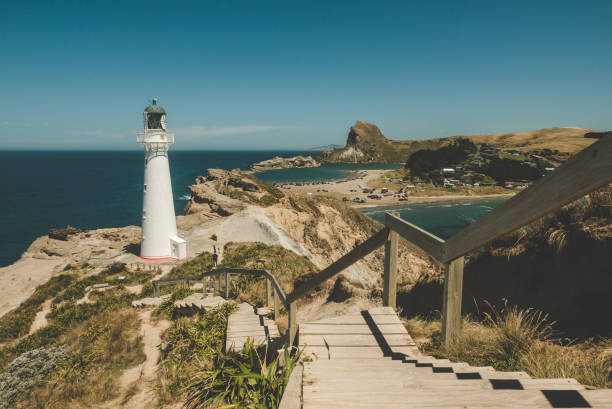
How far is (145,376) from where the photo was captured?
6.67 metres

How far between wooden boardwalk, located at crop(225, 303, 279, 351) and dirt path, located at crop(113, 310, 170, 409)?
150 cm

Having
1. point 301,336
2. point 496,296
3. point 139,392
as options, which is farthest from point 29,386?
point 496,296

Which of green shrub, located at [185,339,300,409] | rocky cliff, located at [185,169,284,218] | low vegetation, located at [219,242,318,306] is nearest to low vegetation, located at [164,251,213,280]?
low vegetation, located at [219,242,318,306]

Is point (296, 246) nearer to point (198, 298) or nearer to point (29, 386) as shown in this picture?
point (198, 298)

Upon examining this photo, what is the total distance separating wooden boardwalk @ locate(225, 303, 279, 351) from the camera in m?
5.67

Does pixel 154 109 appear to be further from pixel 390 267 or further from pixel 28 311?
pixel 390 267

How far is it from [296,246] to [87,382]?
20873mm

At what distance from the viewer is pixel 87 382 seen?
657cm

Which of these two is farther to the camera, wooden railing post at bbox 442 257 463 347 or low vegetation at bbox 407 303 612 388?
wooden railing post at bbox 442 257 463 347

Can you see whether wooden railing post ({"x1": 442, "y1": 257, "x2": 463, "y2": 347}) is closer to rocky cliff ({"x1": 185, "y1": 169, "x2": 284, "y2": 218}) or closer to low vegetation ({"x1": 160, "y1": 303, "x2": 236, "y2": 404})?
low vegetation ({"x1": 160, "y1": 303, "x2": 236, "y2": 404})

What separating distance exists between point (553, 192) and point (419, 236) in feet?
5.21

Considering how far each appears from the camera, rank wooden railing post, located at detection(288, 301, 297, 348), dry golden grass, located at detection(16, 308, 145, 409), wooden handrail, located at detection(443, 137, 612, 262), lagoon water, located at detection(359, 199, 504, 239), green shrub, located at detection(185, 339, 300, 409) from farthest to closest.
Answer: lagoon water, located at detection(359, 199, 504, 239) → dry golden grass, located at detection(16, 308, 145, 409) → wooden railing post, located at detection(288, 301, 297, 348) → green shrub, located at detection(185, 339, 300, 409) → wooden handrail, located at detection(443, 137, 612, 262)

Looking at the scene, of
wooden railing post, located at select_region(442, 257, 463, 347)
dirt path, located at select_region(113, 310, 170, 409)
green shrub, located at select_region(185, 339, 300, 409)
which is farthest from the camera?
dirt path, located at select_region(113, 310, 170, 409)

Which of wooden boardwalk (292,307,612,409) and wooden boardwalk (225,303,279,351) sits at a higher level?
wooden boardwalk (292,307,612,409)
